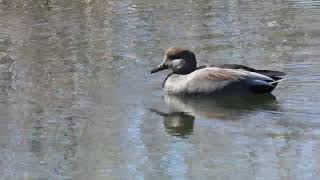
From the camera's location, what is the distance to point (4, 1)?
1720 cm

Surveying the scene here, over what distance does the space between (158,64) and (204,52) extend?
2.99 feet

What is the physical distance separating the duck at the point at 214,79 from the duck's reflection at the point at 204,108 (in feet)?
0.26

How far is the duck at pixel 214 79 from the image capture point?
34.2 feet

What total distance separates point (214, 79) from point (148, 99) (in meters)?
0.70

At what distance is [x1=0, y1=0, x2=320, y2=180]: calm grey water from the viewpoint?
802cm

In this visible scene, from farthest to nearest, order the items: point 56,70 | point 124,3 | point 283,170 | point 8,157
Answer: point 124,3 < point 56,70 < point 8,157 < point 283,170

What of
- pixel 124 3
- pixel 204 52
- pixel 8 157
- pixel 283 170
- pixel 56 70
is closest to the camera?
pixel 283 170

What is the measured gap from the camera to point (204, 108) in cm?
1011

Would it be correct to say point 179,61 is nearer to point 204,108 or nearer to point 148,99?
point 148,99

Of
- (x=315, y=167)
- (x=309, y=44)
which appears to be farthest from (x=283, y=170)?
(x=309, y=44)

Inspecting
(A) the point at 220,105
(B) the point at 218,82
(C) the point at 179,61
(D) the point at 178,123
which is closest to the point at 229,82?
(B) the point at 218,82

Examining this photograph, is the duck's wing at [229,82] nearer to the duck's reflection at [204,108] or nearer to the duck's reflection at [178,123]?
the duck's reflection at [204,108]

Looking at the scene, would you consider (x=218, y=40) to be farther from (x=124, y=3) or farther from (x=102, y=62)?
(x=124, y=3)

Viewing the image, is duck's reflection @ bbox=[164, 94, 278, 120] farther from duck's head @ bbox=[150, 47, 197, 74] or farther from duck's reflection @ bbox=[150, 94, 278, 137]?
duck's head @ bbox=[150, 47, 197, 74]
